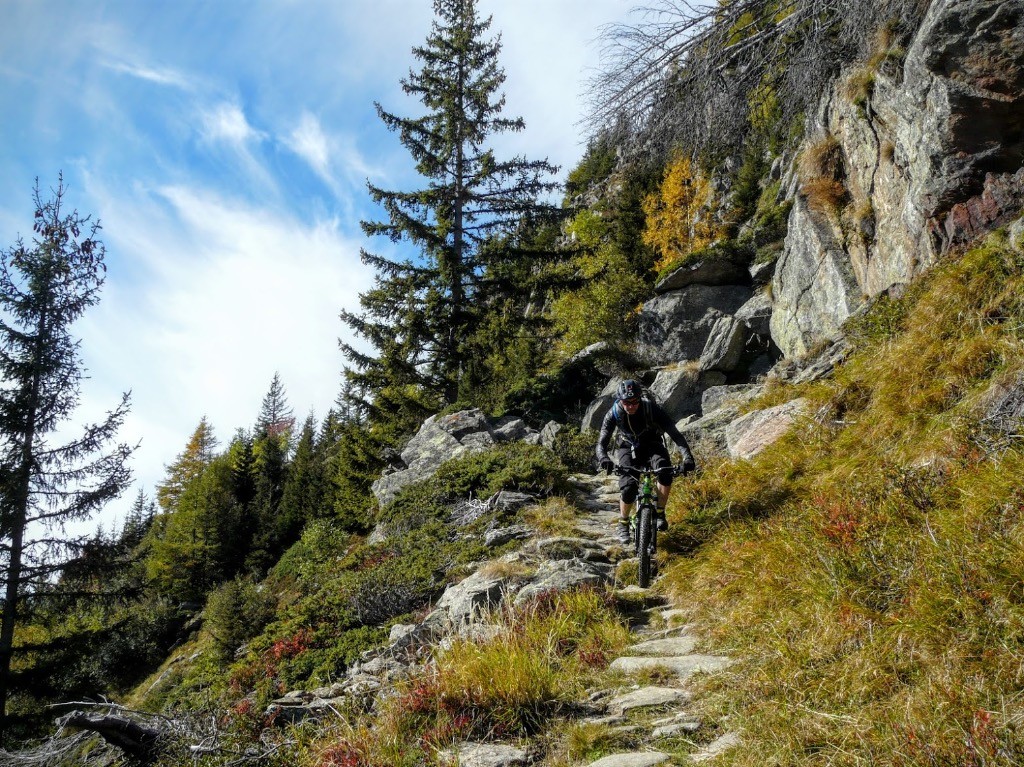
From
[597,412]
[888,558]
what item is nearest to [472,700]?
[888,558]

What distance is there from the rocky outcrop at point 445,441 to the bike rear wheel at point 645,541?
8310 mm

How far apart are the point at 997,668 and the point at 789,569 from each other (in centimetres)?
186

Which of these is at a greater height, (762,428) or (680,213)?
(680,213)

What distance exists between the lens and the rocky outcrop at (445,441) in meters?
A: 15.2

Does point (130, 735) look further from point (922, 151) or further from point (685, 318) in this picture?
point (685, 318)

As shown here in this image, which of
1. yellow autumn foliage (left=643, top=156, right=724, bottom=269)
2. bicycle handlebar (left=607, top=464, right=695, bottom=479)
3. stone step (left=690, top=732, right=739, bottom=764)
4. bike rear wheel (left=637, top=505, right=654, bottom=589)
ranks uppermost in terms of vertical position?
yellow autumn foliage (left=643, top=156, right=724, bottom=269)

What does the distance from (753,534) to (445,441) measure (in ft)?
35.0

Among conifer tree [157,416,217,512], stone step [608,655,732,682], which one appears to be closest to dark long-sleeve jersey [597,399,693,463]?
stone step [608,655,732,682]

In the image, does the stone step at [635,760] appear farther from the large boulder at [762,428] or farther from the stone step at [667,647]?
the large boulder at [762,428]

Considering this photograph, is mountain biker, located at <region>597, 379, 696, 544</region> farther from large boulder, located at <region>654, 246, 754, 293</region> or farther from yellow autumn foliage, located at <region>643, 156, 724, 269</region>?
yellow autumn foliage, located at <region>643, 156, 724, 269</region>

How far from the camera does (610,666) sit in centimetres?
445

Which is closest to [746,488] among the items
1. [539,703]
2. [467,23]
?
[539,703]

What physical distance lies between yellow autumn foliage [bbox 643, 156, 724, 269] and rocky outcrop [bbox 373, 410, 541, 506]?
62.3 ft

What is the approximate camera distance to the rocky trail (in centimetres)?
336
